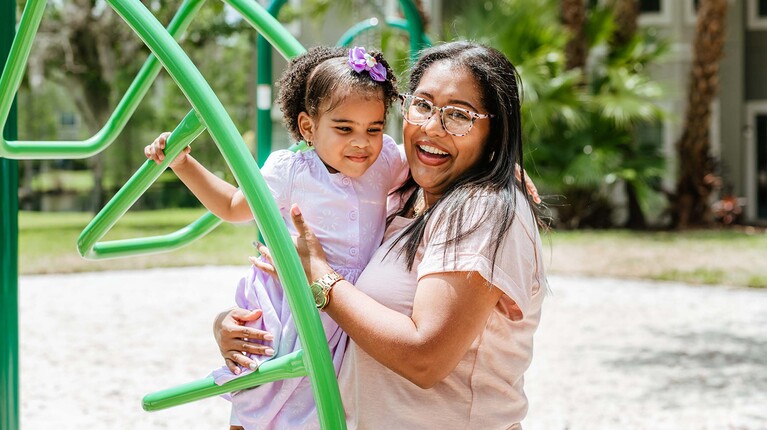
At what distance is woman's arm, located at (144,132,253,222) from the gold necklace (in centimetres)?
38

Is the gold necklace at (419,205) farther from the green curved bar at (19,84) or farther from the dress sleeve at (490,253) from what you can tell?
the green curved bar at (19,84)

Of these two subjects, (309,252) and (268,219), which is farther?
(309,252)

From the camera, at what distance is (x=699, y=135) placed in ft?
43.0

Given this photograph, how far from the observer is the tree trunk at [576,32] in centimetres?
1257

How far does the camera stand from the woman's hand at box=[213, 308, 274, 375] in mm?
1797

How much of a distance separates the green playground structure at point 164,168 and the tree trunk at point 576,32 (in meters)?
10.2

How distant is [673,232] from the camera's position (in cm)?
1265

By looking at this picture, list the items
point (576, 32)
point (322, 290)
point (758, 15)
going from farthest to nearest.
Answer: point (758, 15)
point (576, 32)
point (322, 290)

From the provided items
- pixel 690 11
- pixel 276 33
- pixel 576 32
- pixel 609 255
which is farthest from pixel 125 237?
pixel 276 33

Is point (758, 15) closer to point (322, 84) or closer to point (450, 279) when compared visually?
point (322, 84)

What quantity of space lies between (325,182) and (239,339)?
0.36m

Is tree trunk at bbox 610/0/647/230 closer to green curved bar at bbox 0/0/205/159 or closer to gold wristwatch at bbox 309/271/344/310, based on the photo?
green curved bar at bbox 0/0/205/159

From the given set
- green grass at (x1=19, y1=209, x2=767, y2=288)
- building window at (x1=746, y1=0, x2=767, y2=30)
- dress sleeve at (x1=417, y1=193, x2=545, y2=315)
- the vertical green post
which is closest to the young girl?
dress sleeve at (x1=417, y1=193, x2=545, y2=315)

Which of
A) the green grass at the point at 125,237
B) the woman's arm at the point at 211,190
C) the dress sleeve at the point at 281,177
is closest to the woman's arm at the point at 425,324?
the dress sleeve at the point at 281,177
